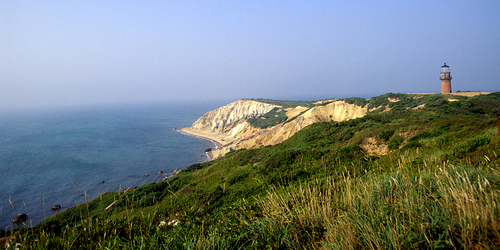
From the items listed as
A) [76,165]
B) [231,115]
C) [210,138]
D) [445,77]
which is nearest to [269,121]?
[210,138]

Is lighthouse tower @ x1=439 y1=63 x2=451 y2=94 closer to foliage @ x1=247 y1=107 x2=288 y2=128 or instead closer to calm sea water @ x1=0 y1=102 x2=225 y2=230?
foliage @ x1=247 y1=107 x2=288 y2=128

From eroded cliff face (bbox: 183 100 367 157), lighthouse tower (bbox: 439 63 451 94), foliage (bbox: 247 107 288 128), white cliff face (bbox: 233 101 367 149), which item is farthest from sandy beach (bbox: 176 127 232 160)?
lighthouse tower (bbox: 439 63 451 94)

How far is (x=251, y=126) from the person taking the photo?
62344 millimetres

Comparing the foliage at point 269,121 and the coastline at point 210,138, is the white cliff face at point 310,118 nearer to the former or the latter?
the coastline at point 210,138

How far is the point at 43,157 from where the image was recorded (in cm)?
4522

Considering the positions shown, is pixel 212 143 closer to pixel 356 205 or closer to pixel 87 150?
pixel 87 150

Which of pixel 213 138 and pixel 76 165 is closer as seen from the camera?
pixel 76 165

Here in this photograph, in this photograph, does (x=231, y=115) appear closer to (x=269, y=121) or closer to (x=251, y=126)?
(x=251, y=126)

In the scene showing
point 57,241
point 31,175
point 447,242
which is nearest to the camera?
point 447,242

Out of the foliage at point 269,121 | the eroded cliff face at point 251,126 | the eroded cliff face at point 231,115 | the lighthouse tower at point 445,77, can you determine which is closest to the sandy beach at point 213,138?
the eroded cliff face at point 251,126

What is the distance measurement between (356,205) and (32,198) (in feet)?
124

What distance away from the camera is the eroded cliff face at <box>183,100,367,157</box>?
40.7 m

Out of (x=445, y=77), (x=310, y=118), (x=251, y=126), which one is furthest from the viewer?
(x=251, y=126)

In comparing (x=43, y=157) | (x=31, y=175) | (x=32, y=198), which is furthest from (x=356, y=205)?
(x=43, y=157)
